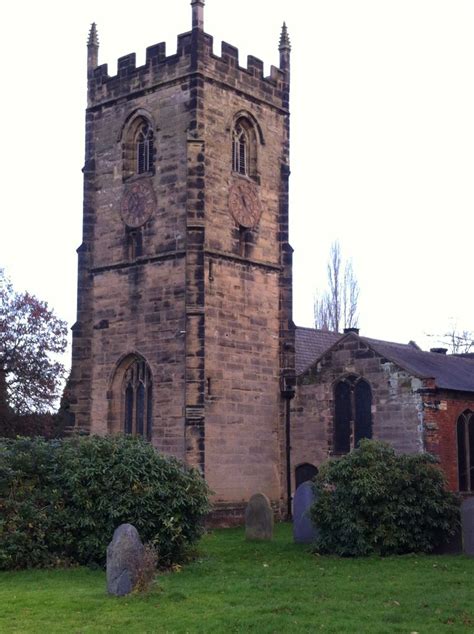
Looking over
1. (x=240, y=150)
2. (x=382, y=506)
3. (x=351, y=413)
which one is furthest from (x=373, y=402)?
(x=240, y=150)

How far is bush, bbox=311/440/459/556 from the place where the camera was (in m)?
18.5

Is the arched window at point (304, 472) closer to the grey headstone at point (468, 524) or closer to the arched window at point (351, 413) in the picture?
the arched window at point (351, 413)

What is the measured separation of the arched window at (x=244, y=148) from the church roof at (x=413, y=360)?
20.2 ft

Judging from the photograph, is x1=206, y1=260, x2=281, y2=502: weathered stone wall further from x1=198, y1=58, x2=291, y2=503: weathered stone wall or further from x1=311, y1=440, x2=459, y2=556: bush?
x1=311, y1=440, x2=459, y2=556: bush

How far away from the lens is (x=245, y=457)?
2733 cm

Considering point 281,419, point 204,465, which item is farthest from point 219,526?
point 281,419

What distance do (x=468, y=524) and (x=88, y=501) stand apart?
7.24m

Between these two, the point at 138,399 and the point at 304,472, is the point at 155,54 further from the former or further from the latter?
the point at 304,472

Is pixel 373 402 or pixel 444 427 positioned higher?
pixel 373 402

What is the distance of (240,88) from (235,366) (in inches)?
347

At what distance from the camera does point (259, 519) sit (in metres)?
21.5

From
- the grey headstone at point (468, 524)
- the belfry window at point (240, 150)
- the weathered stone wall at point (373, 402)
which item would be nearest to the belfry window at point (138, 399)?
the weathered stone wall at point (373, 402)

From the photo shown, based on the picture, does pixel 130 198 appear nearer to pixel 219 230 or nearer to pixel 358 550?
pixel 219 230

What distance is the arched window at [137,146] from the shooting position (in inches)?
1128
